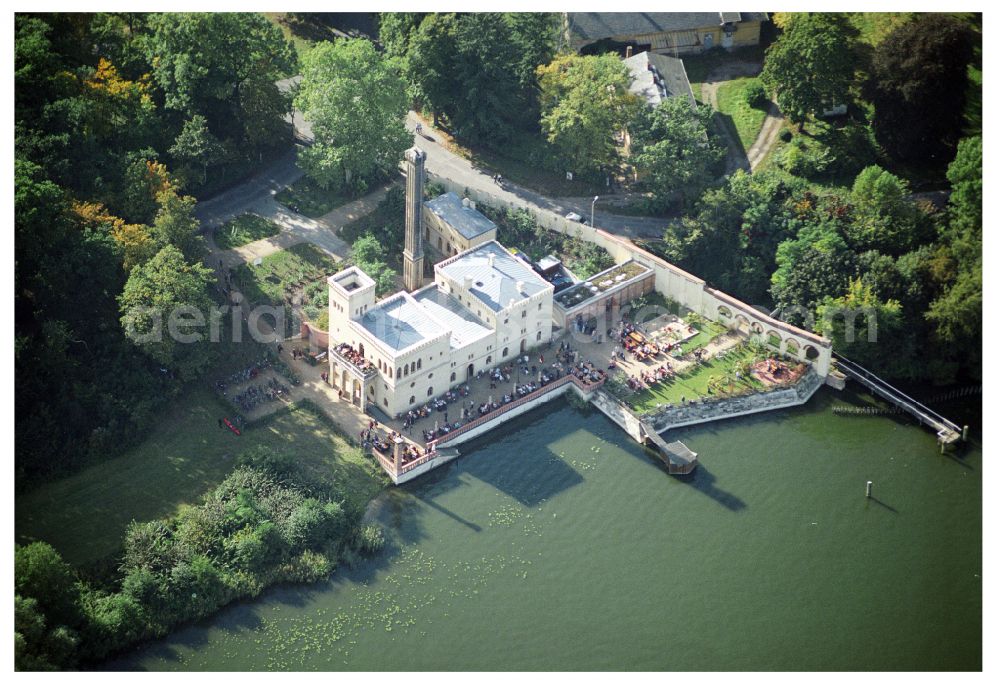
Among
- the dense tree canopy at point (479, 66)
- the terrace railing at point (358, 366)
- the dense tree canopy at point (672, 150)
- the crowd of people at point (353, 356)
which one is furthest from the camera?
the dense tree canopy at point (479, 66)

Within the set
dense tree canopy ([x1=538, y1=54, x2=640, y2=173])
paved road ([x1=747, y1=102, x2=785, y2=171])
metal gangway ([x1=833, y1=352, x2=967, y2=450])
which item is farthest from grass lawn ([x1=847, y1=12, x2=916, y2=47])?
metal gangway ([x1=833, y1=352, x2=967, y2=450])

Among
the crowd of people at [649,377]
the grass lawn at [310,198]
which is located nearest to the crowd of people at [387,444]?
the crowd of people at [649,377]

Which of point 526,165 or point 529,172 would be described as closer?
A: point 529,172

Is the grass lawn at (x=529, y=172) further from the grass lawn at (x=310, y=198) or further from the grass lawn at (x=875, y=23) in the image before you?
the grass lawn at (x=875, y=23)

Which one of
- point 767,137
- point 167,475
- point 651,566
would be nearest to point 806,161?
point 767,137

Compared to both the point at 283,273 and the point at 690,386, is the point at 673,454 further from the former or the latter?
the point at 283,273

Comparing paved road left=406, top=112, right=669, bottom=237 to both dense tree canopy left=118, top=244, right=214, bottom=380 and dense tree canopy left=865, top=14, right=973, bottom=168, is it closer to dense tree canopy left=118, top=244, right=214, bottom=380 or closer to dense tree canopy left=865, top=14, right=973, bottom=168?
dense tree canopy left=865, top=14, right=973, bottom=168
